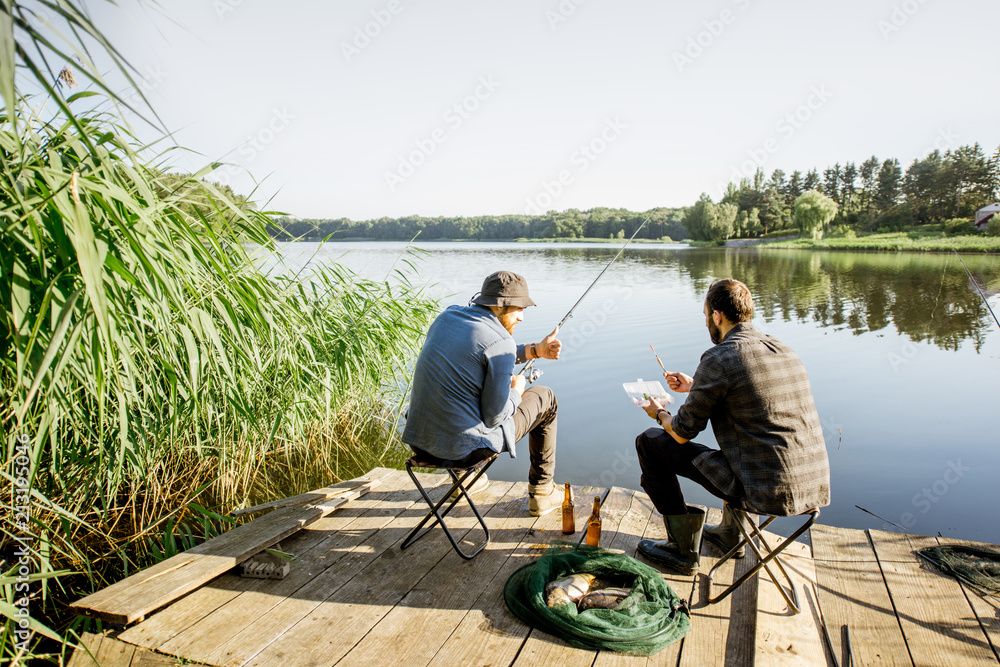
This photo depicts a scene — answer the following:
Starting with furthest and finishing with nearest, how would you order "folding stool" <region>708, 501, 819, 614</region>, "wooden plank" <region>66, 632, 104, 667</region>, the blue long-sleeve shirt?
the blue long-sleeve shirt, "folding stool" <region>708, 501, 819, 614</region>, "wooden plank" <region>66, 632, 104, 667</region>

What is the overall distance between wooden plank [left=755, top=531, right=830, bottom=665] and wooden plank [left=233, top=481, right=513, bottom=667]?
1.40 m

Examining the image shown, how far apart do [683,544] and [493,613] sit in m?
0.92

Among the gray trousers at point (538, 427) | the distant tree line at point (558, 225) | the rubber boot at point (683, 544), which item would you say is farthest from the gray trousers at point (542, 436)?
the distant tree line at point (558, 225)

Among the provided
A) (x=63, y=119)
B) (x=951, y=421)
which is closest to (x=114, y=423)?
(x=63, y=119)

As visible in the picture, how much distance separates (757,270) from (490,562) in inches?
990

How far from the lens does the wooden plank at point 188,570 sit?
80.7 inches

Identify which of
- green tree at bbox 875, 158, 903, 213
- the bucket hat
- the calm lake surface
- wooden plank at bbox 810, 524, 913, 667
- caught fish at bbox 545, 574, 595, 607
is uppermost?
green tree at bbox 875, 158, 903, 213

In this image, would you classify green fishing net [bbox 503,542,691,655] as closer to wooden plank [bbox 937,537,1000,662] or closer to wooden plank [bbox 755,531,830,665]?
wooden plank [bbox 755,531,830,665]

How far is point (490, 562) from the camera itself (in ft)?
8.51

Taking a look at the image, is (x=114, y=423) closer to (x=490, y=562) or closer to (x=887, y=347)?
(x=490, y=562)

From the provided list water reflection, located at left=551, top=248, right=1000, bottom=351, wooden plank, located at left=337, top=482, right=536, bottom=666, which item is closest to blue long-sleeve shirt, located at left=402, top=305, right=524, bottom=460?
wooden plank, located at left=337, top=482, right=536, bottom=666

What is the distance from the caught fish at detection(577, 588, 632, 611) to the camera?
216 centimetres

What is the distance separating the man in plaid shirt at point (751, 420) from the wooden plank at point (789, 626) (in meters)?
0.39

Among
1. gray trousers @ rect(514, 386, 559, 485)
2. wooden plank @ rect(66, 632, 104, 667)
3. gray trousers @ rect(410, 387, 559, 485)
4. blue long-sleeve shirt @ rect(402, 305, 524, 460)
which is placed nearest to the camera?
wooden plank @ rect(66, 632, 104, 667)
